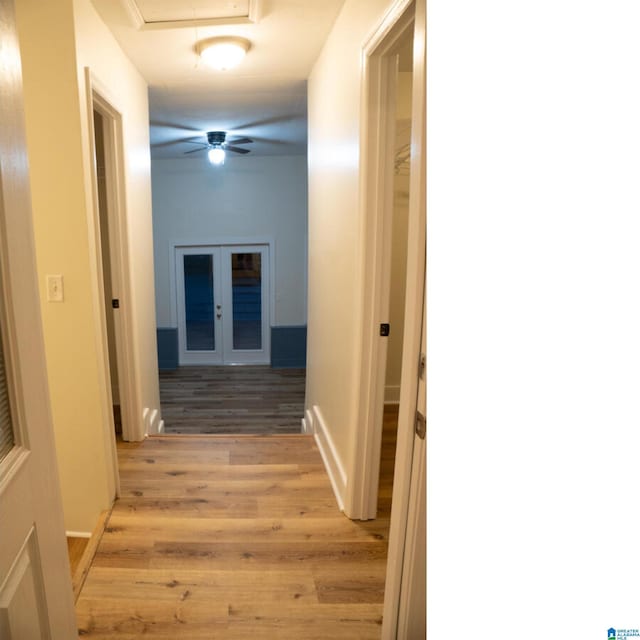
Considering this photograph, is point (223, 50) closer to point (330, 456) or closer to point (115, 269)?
point (115, 269)

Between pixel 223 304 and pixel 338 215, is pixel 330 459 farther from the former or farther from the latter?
pixel 223 304

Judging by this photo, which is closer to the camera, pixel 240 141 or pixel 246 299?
pixel 240 141

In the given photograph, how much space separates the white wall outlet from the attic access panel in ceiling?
4.12 feet

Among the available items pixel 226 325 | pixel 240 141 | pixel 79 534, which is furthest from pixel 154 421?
pixel 226 325

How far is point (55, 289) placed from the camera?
1.99m

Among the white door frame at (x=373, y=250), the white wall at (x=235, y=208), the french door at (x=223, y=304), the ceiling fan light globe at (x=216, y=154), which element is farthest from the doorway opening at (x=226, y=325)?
the white door frame at (x=373, y=250)

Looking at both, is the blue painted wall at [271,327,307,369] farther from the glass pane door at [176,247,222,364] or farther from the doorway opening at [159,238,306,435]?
the glass pane door at [176,247,222,364]

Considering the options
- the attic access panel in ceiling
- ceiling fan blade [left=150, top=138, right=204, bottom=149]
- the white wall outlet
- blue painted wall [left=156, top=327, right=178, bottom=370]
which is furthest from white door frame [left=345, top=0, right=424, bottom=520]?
A: blue painted wall [left=156, top=327, right=178, bottom=370]

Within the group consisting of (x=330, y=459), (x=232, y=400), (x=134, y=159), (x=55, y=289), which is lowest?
(x=232, y=400)

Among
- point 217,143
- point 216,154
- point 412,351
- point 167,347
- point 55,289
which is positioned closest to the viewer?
point 412,351

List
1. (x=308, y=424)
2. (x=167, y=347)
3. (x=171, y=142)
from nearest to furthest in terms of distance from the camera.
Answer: (x=308, y=424) → (x=171, y=142) → (x=167, y=347)

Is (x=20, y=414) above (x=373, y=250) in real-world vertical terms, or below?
below

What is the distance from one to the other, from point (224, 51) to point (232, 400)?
4194 millimetres
